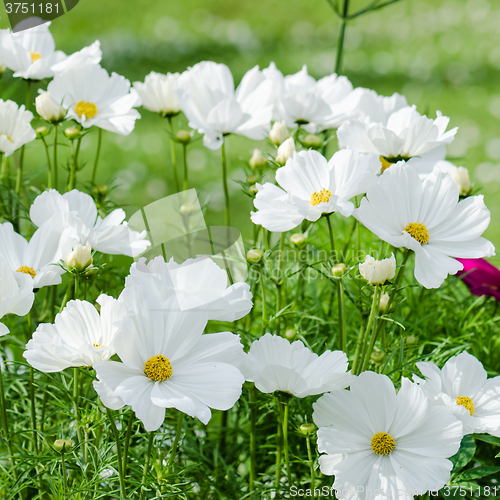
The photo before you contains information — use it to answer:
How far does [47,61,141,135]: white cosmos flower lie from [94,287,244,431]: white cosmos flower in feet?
1.14

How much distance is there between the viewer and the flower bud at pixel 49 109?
25.8 inches

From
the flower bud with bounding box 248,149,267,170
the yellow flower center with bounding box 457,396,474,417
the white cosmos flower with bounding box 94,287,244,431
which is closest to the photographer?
the white cosmos flower with bounding box 94,287,244,431

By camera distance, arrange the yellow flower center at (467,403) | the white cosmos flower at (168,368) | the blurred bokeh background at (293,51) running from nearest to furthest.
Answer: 1. the white cosmos flower at (168,368)
2. the yellow flower center at (467,403)
3. the blurred bokeh background at (293,51)

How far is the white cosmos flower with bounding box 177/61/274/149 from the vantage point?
0.71m

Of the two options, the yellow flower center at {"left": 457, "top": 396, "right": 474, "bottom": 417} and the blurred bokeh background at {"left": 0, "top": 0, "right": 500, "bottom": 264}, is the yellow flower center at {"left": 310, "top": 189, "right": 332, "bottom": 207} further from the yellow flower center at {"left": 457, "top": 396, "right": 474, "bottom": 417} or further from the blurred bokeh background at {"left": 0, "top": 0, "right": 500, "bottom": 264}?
the blurred bokeh background at {"left": 0, "top": 0, "right": 500, "bottom": 264}

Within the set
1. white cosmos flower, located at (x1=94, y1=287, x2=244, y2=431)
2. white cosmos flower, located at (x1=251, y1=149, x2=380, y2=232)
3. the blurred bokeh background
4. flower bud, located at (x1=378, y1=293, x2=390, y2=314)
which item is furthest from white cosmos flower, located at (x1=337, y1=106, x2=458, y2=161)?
the blurred bokeh background

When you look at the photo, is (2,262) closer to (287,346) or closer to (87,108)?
(287,346)

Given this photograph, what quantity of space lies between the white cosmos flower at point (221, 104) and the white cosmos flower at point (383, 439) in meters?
0.36

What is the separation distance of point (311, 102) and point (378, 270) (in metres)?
0.31

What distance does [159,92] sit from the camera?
0.77 meters

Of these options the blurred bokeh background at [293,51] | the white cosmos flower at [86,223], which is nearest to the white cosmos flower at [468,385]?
the white cosmos flower at [86,223]

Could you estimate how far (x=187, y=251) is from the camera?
2.22 feet

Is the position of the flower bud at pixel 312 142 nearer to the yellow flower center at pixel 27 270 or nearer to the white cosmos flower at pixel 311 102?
the white cosmos flower at pixel 311 102

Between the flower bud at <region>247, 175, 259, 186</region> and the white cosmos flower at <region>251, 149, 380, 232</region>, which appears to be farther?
the flower bud at <region>247, 175, 259, 186</region>
